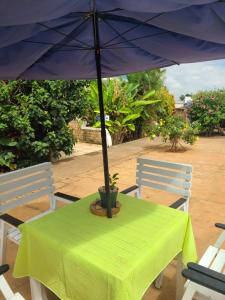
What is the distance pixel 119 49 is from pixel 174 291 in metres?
2.62

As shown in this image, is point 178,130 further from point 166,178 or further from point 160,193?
point 166,178

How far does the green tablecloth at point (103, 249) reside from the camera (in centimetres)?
169

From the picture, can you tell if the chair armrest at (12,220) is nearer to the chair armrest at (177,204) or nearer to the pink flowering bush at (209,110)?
the chair armrest at (177,204)

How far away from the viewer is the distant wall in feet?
35.2

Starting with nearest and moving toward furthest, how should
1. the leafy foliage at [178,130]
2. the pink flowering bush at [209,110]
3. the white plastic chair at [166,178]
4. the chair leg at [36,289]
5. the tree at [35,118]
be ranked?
the chair leg at [36,289] → the white plastic chair at [166,178] → the tree at [35,118] → the leafy foliage at [178,130] → the pink flowering bush at [209,110]

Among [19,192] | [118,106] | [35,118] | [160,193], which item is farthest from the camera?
[118,106]

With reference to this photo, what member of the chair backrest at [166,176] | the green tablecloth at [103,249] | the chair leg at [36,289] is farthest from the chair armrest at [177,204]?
the chair leg at [36,289]

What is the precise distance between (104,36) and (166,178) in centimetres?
172

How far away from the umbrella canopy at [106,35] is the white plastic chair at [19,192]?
1.13 metres

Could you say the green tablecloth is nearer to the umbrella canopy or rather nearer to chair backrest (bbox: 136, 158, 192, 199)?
chair backrest (bbox: 136, 158, 192, 199)

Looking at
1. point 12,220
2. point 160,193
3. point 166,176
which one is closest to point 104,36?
point 166,176

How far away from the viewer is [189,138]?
344 inches

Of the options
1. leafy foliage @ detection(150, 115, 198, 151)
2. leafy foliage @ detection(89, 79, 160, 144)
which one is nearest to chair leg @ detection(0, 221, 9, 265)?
leafy foliage @ detection(150, 115, 198, 151)

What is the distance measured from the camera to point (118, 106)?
35.1 ft
